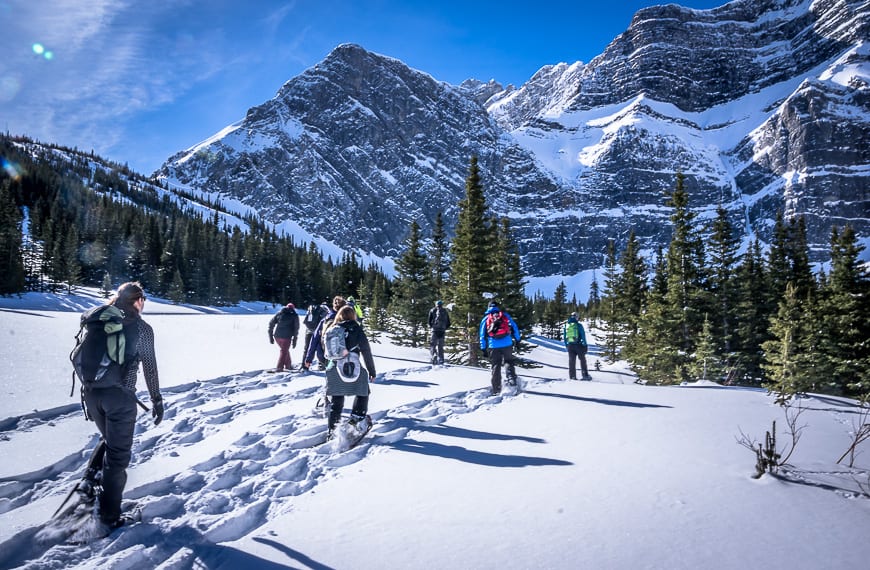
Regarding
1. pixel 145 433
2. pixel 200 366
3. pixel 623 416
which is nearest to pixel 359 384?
pixel 145 433

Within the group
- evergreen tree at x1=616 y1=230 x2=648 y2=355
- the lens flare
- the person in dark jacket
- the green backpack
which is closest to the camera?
the person in dark jacket

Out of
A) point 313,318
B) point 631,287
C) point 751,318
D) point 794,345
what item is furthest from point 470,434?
point 631,287

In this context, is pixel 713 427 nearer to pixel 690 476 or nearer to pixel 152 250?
pixel 690 476

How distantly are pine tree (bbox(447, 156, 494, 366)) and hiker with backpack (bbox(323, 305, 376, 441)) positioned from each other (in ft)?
47.4

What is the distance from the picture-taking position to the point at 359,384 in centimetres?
624

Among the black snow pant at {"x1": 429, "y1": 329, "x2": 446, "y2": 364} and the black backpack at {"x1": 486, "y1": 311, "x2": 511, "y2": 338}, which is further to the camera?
the black snow pant at {"x1": 429, "y1": 329, "x2": 446, "y2": 364}

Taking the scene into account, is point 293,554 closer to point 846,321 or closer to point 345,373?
point 345,373

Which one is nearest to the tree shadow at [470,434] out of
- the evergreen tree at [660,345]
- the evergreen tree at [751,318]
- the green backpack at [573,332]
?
the green backpack at [573,332]

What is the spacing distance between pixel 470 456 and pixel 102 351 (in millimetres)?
4279

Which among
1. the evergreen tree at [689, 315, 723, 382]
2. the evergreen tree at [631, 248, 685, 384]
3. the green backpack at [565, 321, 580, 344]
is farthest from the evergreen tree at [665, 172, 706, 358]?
the green backpack at [565, 321, 580, 344]

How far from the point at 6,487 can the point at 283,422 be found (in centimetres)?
330

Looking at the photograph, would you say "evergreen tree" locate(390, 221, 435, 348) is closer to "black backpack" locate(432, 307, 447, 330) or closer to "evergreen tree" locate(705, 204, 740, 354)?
"black backpack" locate(432, 307, 447, 330)

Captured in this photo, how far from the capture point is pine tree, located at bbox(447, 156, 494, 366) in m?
21.0

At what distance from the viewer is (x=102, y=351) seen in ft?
12.8
